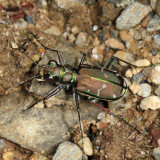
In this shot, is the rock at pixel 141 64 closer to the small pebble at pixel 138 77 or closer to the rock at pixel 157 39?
the small pebble at pixel 138 77

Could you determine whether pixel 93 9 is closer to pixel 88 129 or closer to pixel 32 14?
pixel 32 14

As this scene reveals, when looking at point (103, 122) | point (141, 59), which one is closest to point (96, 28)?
point (141, 59)

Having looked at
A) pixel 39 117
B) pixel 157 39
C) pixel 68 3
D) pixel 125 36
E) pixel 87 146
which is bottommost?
pixel 87 146

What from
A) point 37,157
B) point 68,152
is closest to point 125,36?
point 68,152

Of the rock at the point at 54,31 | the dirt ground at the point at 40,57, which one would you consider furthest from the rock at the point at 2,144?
the rock at the point at 54,31

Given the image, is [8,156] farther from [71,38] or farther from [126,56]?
[126,56]
